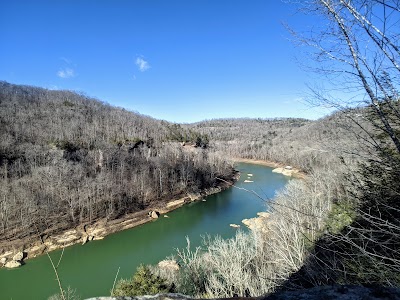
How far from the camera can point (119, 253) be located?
24672 millimetres

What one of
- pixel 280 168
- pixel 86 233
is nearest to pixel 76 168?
pixel 86 233

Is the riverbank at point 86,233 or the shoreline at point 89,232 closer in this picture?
the riverbank at point 86,233

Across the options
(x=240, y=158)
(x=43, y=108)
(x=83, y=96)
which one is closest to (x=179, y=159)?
(x=240, y=158)

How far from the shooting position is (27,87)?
10131 centimetres

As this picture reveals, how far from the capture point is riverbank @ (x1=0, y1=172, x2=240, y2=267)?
2444 centimetres

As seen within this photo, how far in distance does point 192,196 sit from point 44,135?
40.2 meters

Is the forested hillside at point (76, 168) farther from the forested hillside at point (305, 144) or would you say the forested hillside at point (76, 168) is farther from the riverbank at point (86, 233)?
the forested hillside at point (305, 144)

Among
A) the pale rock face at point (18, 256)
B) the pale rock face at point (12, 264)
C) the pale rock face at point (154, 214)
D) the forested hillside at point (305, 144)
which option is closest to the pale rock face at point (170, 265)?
the forested hillside at point (305, 144)

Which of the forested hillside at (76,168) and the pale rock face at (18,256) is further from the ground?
the forested hillside at (76,168)

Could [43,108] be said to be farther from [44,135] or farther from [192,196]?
[192,196]

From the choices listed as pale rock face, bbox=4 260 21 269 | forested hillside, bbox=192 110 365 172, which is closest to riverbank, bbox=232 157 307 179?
forested hillside, bbox=192 110 365 172

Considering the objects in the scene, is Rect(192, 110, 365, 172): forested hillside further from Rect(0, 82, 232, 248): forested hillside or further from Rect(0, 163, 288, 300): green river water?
Rect(0, 82, 232, 248): forested hillside

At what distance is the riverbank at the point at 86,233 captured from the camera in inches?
962

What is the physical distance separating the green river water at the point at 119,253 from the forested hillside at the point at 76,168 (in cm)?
479
